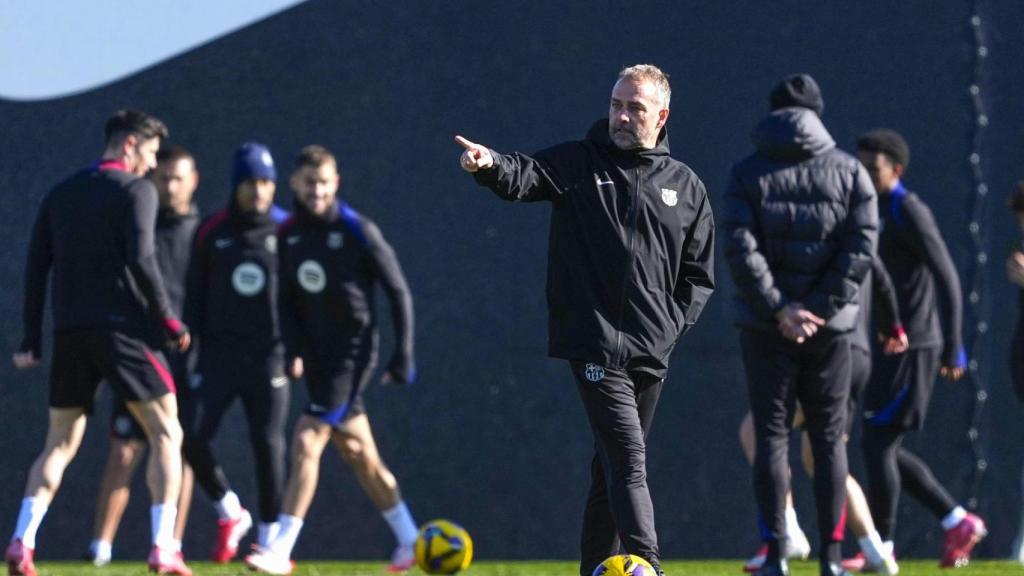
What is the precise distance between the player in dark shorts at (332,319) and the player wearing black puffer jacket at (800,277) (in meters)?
2.35

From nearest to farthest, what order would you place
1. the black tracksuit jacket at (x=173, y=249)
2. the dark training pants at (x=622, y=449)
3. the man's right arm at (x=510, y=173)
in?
the man's right arm at (x=510, y=173) < the dark training pants at (x=622, y=449) < the black tracksuit jacket at (x=173, y=249)

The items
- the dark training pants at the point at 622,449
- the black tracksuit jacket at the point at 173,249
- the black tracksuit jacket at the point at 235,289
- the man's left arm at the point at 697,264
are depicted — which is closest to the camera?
the dark training pants at the point at 622,449

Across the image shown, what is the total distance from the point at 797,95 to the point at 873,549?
7.24 feet

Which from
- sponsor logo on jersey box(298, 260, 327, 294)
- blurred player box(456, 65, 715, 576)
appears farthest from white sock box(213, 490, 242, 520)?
blurred player box(456, 65, 715, 576)

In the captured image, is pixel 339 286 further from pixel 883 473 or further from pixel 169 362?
pixel 883 473

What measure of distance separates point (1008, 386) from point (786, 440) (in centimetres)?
350

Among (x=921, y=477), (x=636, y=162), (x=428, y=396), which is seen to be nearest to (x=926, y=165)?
(x=921, y=477)

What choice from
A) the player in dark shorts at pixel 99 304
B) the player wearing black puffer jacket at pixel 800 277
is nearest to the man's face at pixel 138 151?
the player in dark shorts at pixel 99 304

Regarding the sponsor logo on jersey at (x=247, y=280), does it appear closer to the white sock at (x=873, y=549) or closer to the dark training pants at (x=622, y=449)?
the white sock at (x=873, y=549)

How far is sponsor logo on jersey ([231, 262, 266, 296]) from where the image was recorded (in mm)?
9406

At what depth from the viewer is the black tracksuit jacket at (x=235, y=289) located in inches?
368

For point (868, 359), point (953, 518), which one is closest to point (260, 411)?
point (868, 359)

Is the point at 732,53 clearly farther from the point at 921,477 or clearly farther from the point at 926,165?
the point at 921,477

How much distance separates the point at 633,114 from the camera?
574 centimetres
